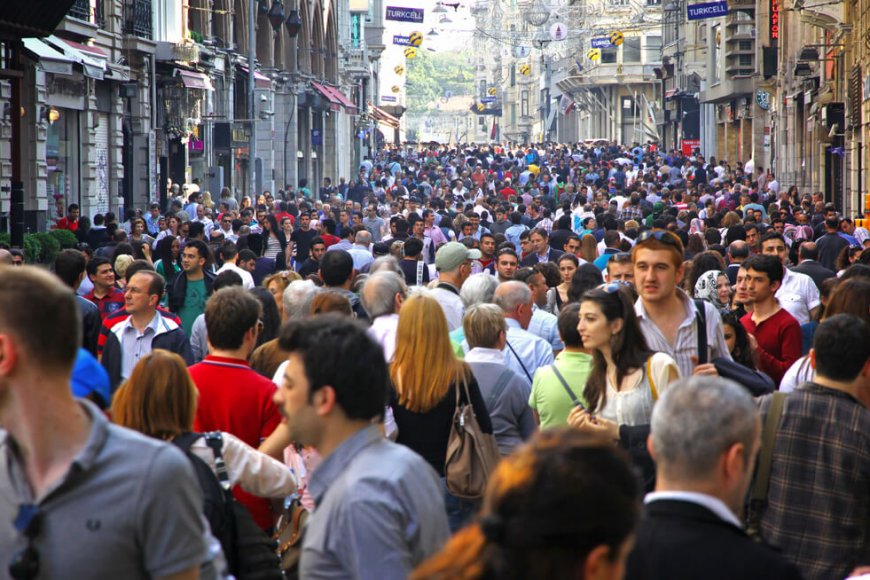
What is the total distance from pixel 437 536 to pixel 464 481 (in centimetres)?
257

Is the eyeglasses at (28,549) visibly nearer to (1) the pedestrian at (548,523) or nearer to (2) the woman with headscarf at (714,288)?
(1) the pedestrian at (548,523)

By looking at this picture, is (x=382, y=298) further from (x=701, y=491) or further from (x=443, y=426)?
(x=701, y=491)

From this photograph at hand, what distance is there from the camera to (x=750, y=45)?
5372cm

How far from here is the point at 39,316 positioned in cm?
312

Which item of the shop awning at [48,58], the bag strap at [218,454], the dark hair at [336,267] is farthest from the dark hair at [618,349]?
the shop awning at [48,58]

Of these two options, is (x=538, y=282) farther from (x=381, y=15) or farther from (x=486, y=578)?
(x=381, y=15)

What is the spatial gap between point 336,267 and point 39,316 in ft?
22.5

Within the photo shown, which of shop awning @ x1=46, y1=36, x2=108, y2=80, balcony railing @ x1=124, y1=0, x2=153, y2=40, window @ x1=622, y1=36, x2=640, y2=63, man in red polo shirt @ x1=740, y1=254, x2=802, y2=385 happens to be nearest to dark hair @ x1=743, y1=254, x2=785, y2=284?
man in red polo shirt @ x1=740, y1=254, x2=802, y2=385

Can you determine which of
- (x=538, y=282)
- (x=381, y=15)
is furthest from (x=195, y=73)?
(x=381, y=15)

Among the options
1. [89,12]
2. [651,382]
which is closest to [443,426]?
[651,382]

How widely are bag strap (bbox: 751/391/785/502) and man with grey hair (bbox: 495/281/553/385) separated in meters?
2.42

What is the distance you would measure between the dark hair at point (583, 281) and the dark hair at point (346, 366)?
6.70 metres

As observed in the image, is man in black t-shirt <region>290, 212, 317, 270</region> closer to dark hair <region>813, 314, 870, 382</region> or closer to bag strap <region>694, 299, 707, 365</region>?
bag strap <region>694, 299, 707, 365</region>

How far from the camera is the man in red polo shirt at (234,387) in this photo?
19.3ft
